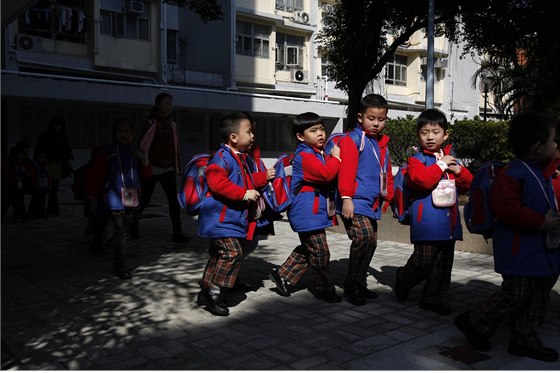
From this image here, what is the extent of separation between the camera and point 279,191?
4.73m

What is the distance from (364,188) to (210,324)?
1.58 m

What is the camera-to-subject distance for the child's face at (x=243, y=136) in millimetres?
4570

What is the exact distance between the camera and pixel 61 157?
9.90 meters

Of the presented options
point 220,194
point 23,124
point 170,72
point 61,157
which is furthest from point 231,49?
point 220,194

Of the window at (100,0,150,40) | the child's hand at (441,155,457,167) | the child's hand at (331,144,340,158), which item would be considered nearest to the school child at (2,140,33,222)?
the child's hand at (331,144,340,158)

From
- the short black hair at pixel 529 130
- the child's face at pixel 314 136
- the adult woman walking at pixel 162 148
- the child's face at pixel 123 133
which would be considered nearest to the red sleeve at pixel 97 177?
the child's face at pixel 123 133

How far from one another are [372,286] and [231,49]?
25.2m

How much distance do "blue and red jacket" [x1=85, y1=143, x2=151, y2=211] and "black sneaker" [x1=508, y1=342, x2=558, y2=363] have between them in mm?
3571

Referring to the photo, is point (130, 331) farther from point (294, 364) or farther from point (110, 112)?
point (110, 112)

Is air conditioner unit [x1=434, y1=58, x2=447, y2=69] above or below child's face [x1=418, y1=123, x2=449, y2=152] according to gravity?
above

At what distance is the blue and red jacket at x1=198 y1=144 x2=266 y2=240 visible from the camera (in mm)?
4355

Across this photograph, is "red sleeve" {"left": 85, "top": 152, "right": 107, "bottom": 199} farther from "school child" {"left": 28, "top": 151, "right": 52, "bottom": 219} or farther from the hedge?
the hedge

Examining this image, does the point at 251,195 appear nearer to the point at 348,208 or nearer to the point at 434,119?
the point at 348,208

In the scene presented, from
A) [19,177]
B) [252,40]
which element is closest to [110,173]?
[19,177]
